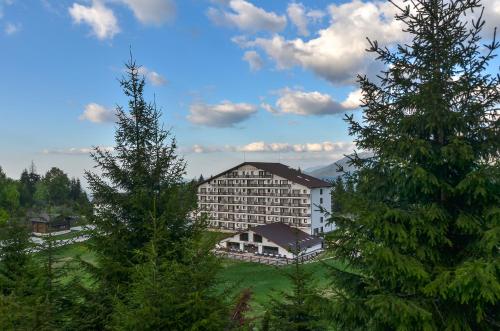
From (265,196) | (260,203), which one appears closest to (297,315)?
(265,196)

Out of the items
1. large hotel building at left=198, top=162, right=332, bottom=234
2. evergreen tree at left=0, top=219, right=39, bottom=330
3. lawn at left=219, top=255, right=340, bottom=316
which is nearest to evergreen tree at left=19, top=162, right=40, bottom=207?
large hotel building at left=198, top=162, right=332, bottom=234

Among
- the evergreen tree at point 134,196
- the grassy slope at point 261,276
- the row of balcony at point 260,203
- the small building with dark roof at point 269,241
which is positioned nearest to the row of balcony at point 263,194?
the row of balcony at point 260,203

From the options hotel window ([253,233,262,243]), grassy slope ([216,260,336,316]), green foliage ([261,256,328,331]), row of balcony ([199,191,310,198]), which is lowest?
grassy slope ([216,260,336,316])

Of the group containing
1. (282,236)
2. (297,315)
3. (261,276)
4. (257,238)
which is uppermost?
(297,315)

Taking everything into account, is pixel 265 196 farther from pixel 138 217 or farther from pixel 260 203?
pixel 138 217

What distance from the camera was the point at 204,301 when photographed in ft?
22.0

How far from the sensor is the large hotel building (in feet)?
218

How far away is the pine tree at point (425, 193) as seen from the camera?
6.77m

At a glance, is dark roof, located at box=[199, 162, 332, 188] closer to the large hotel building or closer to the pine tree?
the large hotel building

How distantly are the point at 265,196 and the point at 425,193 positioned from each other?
6312 cm

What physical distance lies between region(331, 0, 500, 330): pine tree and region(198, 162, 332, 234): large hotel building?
57.6 metres

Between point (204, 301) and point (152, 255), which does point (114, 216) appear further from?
point (204, 301)

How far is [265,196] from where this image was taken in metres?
70.2

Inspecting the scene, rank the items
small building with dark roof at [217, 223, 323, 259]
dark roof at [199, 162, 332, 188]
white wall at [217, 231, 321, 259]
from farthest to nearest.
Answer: dark roof at [199, 162, 332, 188]
small building with dark roof at [217, 223, 323, 259]
white wall at [217, 231, 321, 259]
